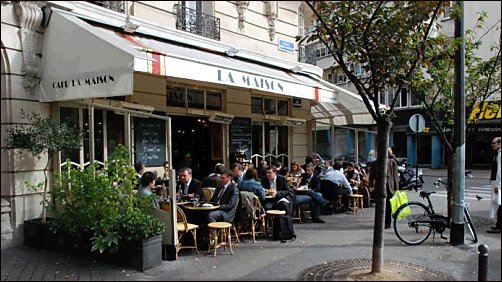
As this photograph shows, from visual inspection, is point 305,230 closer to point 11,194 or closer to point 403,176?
point 11,194

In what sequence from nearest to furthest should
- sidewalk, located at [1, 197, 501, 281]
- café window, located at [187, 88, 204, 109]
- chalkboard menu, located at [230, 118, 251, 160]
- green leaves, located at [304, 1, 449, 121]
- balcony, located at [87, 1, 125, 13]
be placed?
green leaves, located at [304, 1, 449, 121] < sidewalk, located at [1, 197, 501, 281] < balcony, located at [87, 1, 125, 13] < café window, located at [187, 88, 204, 109] < chalkboard menu, located at [230, 118, 251, 160]

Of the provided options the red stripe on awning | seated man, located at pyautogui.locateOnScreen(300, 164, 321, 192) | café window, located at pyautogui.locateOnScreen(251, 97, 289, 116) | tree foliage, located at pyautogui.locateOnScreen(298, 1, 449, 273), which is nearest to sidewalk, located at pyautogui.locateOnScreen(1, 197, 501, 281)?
tree foliage, located at pyautogui.locateOnScreen(298, 1, 449, 273)

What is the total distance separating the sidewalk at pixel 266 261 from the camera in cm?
567

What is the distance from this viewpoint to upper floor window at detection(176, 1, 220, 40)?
1028 cm

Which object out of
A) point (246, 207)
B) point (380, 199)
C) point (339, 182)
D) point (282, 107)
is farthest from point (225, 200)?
point (282, 107)

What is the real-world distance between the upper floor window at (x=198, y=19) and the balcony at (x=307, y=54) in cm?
449

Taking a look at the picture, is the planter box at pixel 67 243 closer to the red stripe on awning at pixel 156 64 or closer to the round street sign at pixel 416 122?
the red stripe on awning at pixel 156 64

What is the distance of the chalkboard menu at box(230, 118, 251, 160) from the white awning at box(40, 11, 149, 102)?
619cm

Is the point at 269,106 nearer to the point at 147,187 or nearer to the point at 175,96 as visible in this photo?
the point at 175,96

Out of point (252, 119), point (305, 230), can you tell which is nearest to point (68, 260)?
point (305, 230)

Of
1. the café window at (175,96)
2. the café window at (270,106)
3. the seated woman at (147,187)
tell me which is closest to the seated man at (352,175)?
the café window at (270,106)

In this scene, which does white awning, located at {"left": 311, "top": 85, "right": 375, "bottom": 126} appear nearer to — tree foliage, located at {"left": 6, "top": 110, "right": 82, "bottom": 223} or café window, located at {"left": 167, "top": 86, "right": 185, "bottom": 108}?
café window, located at {"left": 167, "top": 86, "right": 185, "bottom": 108}

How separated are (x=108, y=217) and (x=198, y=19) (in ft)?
20.7

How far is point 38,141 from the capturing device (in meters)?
6.97
